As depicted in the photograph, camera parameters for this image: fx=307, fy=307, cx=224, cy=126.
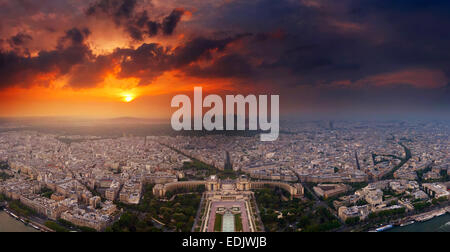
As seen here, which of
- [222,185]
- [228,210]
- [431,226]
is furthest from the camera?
[222,185]

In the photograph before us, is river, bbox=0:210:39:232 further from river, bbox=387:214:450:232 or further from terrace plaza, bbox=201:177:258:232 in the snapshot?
river, bbox=387:214:450:232

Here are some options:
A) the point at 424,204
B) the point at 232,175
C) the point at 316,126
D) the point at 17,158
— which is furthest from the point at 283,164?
the point at 316,126

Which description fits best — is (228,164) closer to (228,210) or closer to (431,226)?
(228,210)

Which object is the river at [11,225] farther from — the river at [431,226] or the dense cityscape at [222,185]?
the river at [431,226]

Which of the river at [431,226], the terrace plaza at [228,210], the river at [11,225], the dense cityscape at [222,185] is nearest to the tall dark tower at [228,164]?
the dense cityscape at [222,185]

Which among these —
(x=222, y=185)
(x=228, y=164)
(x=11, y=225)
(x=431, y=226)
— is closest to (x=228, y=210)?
(x=222, y=185)

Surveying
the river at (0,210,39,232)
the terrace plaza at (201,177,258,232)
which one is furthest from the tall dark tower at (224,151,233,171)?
the river at (0,210,39,232)
